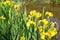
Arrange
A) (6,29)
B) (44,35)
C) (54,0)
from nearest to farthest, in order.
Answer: (44,35) < (6,29) < (54,0)

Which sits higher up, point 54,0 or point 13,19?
point 13,19

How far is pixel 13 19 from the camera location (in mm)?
3574

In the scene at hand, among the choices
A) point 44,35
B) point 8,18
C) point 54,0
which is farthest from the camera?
point 54,0

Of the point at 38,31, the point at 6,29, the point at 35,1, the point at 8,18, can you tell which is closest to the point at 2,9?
the point at 8,18

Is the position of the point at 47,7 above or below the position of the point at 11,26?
below

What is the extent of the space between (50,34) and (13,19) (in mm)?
650

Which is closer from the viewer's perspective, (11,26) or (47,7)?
(11,26)

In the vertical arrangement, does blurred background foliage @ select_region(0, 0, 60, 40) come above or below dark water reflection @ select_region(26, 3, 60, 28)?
above

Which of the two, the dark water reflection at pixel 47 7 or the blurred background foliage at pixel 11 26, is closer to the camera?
the blurred background foliage at pixel 11 26

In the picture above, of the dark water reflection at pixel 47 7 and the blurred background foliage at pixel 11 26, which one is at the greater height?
the blurred background foliage at pixel 11 26

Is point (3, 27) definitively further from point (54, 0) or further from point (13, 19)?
point (54, 0)

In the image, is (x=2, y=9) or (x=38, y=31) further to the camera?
(x=2, y=9)

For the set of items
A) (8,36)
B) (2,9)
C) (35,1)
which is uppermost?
(2,9)

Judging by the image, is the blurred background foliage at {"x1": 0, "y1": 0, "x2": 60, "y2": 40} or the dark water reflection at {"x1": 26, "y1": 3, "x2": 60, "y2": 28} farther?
the dark water reflection at {"x1": 26, "y1": 3, "x2": 60, "y2": 28}
